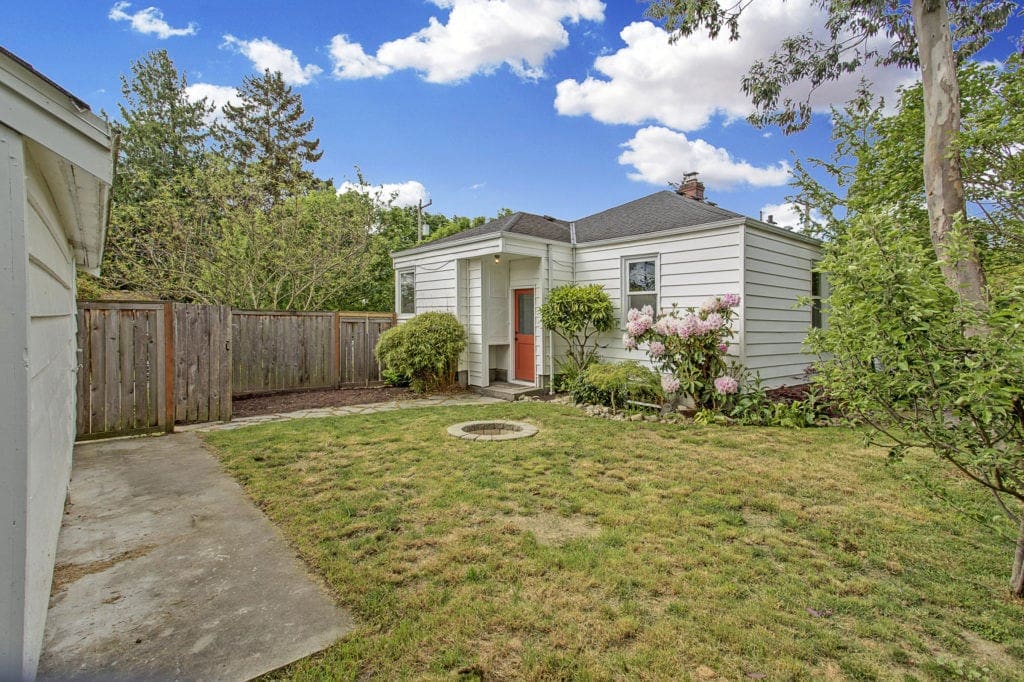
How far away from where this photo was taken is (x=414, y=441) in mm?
5504

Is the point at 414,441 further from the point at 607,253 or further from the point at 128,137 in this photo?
the point at 128,137

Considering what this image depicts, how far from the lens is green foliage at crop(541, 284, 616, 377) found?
8312 millimetres

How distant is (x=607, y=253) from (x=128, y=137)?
81.1 ft

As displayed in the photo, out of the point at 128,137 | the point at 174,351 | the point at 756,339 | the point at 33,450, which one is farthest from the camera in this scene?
the point at 128,137

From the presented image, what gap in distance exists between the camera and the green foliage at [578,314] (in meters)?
8.31

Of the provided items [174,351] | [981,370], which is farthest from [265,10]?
[981,370]

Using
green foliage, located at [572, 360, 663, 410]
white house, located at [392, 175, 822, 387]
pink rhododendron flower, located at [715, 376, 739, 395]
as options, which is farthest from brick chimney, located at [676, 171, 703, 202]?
pink rhododendron flower, located at [715, 376, 739, 395]

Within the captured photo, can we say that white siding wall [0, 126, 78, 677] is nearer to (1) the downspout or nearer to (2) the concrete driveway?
(2) the concrete driveway

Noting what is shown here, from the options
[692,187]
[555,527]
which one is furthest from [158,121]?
[555,527]

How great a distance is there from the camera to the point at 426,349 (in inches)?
351

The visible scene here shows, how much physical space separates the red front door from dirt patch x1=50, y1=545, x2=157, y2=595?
7.38 metres

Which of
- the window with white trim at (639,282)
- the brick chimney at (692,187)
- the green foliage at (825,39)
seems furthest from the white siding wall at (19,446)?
the brick chimney at (692,187)

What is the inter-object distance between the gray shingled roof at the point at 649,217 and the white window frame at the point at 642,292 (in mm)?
429

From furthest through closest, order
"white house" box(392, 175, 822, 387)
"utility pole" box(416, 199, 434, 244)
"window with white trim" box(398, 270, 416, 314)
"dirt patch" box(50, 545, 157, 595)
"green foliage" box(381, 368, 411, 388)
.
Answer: "utility pole" box(416, 199, 434, 244) → "window with white trim" box(398, 270, 416, 314) → "green foliage" box(381, 368, 411, 388) → "white house" box(392, 175, 822, 387) → "dirt patch" box(50, 545, 157, 595)
